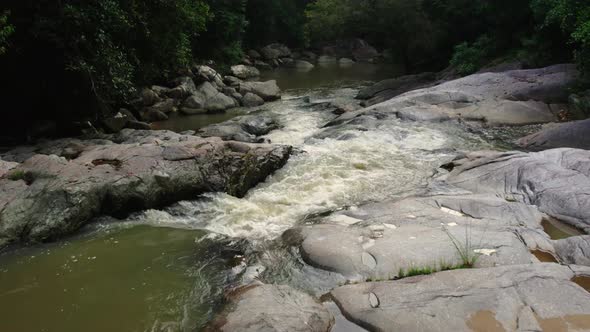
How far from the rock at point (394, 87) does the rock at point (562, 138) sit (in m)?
7.90

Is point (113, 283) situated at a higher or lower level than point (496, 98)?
lower

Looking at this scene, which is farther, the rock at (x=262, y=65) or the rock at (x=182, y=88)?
the rock at (x=262, y=65)

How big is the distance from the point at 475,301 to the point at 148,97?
15.2m

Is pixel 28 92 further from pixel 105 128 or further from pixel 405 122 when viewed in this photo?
pixel 405 122

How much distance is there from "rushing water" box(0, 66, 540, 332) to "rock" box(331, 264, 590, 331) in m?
0.93

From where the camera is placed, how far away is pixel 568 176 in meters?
7.09

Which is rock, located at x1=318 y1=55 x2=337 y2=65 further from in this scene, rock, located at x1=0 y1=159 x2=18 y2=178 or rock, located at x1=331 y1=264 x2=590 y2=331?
rock, located at x1=331 y1=264 x2=590 y2=331

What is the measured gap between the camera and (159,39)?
45.6 feet

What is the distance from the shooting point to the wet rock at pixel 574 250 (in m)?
4.94

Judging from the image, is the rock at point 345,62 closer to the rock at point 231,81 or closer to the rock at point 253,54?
the rock at point 253,54

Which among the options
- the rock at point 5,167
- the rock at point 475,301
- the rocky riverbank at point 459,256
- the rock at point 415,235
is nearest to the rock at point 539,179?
the rocky riverbank at point 459,256

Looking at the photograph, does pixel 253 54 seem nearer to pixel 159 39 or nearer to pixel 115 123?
pixel 159 39

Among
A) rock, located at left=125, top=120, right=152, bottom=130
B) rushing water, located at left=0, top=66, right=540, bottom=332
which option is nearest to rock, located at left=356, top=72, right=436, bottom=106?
rushing water, located at left=0, top=66, right=540, bottom=332

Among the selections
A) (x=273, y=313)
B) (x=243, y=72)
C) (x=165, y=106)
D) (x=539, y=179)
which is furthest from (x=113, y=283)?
(x=243, y=72)
